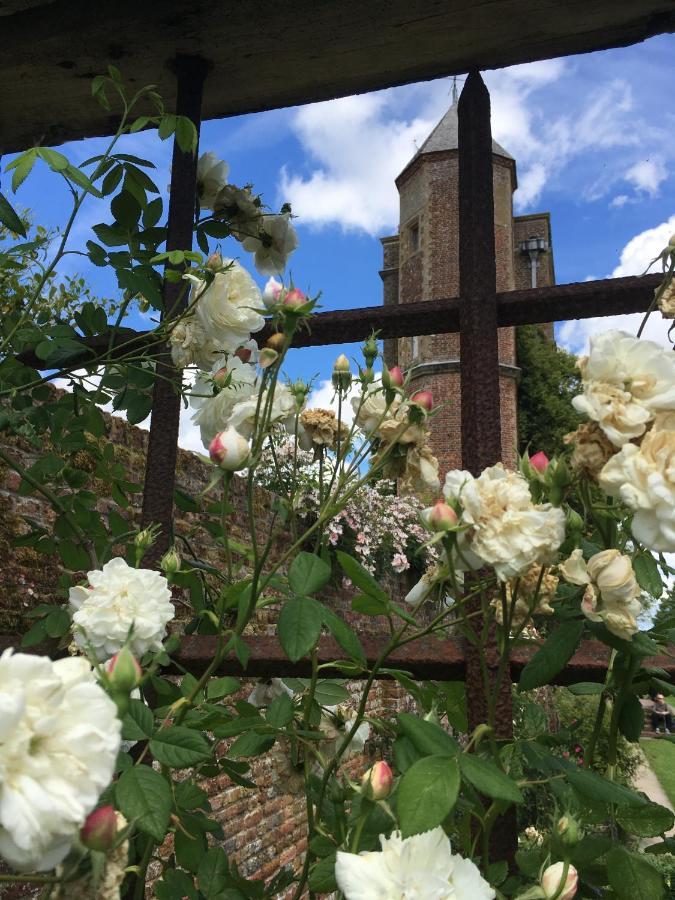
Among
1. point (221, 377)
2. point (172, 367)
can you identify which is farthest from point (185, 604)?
point (221, 377)

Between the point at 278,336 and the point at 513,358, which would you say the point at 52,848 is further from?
the point at 513,358

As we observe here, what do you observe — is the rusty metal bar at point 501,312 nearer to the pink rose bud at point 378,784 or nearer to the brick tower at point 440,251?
the pink rose bud at point 378,784

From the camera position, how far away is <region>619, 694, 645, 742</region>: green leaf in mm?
850

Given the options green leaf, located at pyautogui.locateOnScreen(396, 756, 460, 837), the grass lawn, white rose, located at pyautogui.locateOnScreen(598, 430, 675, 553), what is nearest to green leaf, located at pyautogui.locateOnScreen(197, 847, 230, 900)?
green leaf, located at pyautogui.locateOnScreen(396, 756, 460, 837)

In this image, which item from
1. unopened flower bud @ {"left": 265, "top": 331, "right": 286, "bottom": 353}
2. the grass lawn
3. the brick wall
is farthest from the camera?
the grass lawn

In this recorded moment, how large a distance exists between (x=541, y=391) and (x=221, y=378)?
20.3m

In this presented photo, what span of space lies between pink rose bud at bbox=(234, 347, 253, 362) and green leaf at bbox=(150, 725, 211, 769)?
53cm

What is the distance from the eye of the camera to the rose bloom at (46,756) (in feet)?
1.24

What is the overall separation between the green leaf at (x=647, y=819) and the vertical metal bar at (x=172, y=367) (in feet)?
2.32

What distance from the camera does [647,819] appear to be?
33.1 inches

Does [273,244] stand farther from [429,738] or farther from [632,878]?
[632,878]

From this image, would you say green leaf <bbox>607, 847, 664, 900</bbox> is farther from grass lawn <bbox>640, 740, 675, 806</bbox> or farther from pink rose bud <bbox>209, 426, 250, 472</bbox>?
grass lawn <bbox>640, 740, 675, 806</bbox>

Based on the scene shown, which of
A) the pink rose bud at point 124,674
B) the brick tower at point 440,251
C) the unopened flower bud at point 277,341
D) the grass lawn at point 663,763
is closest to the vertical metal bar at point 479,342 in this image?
the unopened flower bud at point 277,341

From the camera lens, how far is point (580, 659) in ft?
3.02
